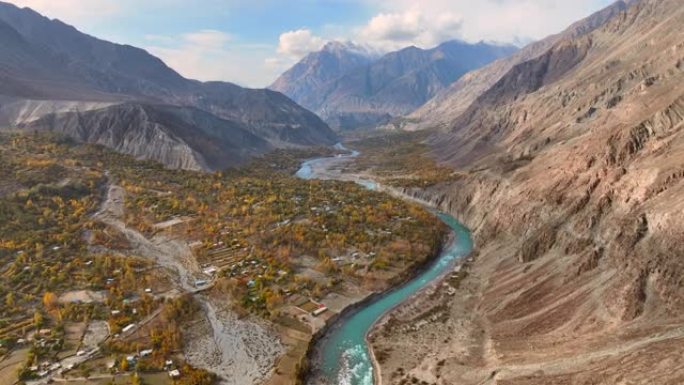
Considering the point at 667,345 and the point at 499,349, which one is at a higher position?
the point at 667,345

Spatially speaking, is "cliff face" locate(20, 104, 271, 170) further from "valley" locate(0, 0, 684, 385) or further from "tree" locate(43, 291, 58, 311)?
"tree" locate(43, 291, 58, 311)

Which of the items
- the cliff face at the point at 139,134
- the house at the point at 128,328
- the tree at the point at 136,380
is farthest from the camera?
the cliff face at the point at 139,134

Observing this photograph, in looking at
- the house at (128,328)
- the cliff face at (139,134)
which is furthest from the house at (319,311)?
the cliff face at (139,134)

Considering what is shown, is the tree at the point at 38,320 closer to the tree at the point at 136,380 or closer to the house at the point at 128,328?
the house at the point at 128,328

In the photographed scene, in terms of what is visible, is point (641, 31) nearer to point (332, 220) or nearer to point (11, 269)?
point (332, 220)

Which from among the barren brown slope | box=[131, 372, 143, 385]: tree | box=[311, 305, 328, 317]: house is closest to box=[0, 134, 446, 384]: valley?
box=[311, 305, 328, 317]: house

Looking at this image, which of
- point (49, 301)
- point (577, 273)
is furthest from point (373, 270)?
point (49, 301)

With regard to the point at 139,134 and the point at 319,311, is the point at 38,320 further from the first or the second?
the point at 139,134

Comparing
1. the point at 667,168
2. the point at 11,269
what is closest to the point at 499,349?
the point at 667,168
